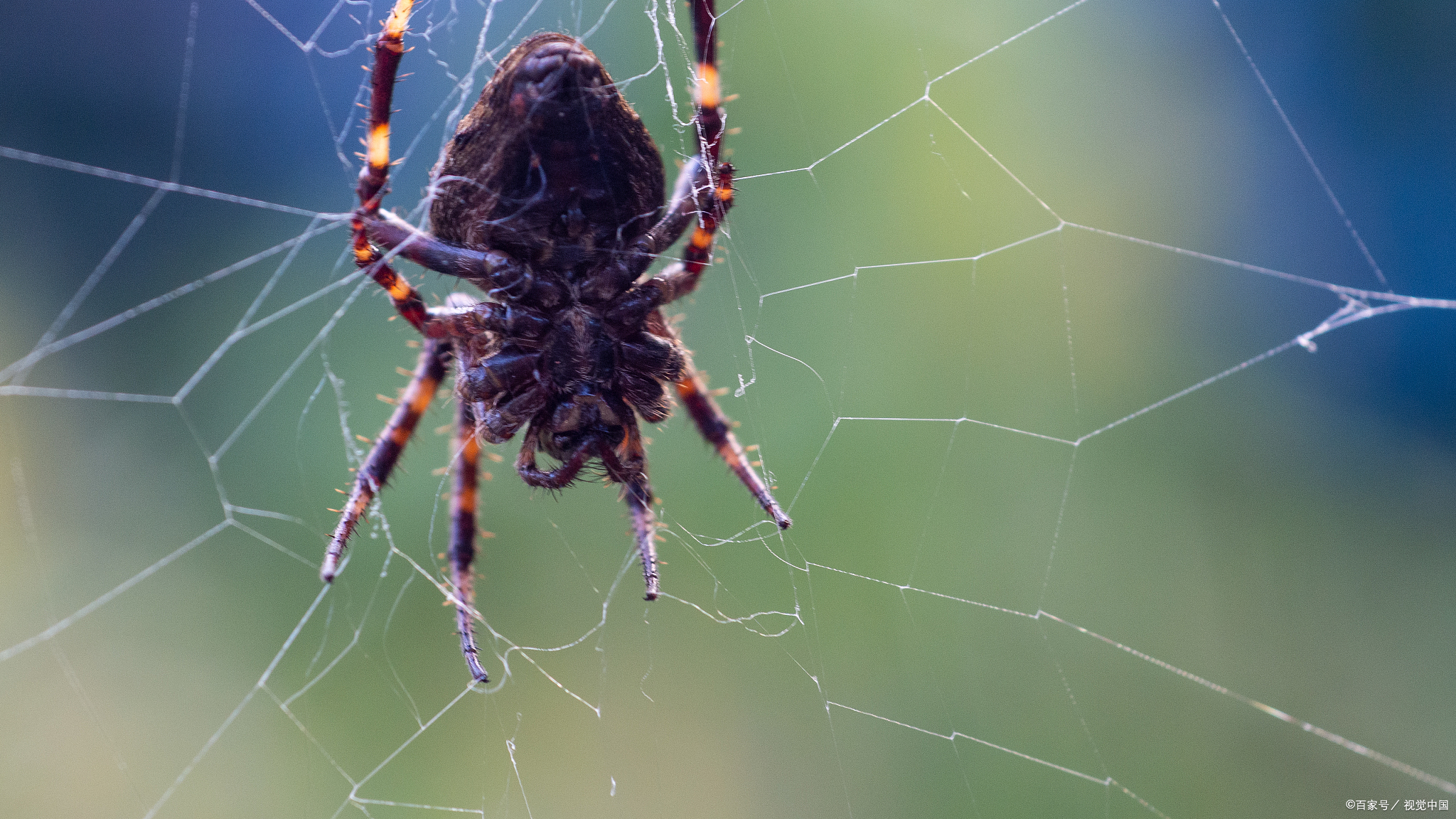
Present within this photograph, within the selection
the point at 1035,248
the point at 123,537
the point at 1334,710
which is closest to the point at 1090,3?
the point at 1035,248

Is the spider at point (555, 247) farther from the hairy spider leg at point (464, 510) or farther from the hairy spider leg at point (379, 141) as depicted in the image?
the hairy spider leg at point (464, 510)

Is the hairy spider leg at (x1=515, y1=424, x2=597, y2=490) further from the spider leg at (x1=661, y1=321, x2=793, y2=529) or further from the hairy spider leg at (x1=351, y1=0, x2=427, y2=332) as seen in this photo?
the hairy spider leg at (x1=351, y1=0, x2=427, y2=332)

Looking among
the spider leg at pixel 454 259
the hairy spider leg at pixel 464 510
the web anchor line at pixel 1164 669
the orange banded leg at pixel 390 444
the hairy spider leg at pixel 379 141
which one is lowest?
the web anchor line at pixel 1164 669

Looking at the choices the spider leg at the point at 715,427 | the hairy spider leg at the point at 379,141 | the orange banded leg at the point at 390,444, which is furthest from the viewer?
the spider leg at the point at 715,427

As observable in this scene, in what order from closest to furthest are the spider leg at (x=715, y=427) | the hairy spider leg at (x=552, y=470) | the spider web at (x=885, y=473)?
the hairy spider leg at (x=552, y=470) < the spider leg at (x=715, y=427) < the spider web at (x=885, y=473)

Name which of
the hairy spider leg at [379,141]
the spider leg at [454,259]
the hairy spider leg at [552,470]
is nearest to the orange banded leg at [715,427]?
the hairy spider leg at [552,470]

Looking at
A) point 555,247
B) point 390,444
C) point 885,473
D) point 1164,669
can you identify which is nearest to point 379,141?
point 555,247

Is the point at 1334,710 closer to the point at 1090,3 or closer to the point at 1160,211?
the point at 1160,211

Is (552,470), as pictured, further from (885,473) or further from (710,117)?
(885,473)
